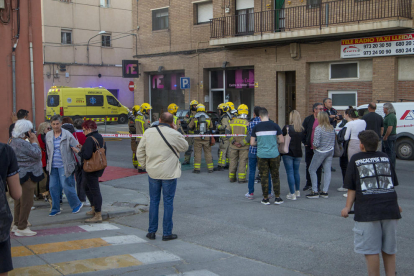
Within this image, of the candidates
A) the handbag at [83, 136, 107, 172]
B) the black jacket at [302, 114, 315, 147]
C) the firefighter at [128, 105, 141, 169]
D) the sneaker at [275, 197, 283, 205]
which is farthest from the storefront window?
the handbag at [83, 136, 107, 172]

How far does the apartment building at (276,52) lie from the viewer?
18109 millimetres

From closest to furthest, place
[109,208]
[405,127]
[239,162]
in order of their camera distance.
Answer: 1. [109,208]
2. [239,162]
3. [405,127]

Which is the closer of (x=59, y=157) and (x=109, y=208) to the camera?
(x=59, y=157)

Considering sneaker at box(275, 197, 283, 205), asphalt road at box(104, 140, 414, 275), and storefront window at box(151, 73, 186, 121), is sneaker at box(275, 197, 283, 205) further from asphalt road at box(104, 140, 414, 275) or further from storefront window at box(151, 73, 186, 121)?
storefront window at box(151, 73, 186, 121)

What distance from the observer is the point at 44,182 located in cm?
894

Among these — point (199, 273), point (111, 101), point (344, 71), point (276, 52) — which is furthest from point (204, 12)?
point (199, 273)

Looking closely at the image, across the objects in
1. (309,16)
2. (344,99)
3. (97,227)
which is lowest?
(97,227)

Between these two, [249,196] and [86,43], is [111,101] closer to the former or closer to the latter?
[86,43]

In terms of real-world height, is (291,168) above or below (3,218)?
below

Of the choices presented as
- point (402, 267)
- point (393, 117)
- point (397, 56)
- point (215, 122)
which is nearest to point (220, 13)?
point (215, 122)

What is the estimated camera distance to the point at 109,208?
8602 mm

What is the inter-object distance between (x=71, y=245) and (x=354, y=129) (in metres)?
5.67

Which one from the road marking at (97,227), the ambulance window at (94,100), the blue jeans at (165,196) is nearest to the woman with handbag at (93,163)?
the road marking at (97,227)

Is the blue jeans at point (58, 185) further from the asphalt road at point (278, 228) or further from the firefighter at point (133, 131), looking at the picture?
the firefighter at point (133, 131)
